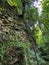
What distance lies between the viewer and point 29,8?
47.5ft

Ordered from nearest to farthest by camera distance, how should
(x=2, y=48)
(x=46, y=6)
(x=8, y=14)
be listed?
(x=2, y=48) → (x=8, y=14) → (x=46, y=6)

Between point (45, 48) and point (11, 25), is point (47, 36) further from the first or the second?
point (11, 25)

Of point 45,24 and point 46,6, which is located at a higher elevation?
point 46,6

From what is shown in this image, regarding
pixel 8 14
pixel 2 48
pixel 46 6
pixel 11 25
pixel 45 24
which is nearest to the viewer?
pixel 2 48

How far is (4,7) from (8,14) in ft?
2.08

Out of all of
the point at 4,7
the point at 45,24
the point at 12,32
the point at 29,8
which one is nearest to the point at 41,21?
→ the point at 45,24

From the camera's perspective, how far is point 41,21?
15.9 m

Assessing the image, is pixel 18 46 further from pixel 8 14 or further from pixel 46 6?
pixel 46 6

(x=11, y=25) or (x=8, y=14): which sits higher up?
(x=8, y=14)

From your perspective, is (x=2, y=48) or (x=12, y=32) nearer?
(x=2, y=48)

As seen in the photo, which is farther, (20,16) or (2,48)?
(20,16)

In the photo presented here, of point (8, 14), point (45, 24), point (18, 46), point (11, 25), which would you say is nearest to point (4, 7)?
point (8, 14)

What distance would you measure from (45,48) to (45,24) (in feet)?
6.19

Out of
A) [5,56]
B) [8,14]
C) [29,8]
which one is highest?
[29,8]
